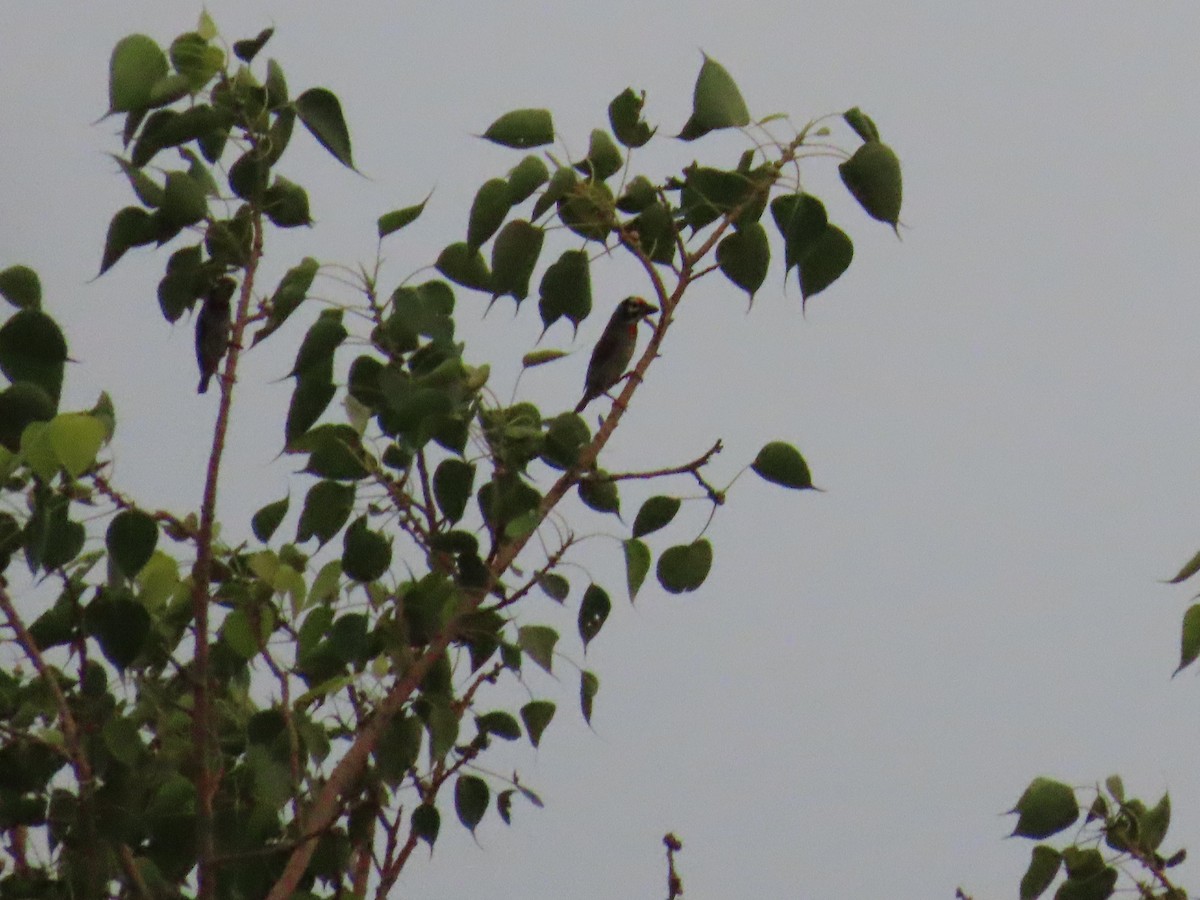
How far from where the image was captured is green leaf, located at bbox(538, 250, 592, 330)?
175 centimetres

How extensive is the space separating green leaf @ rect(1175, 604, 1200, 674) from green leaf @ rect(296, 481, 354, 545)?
34.0 inches

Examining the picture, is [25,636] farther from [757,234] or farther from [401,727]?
[757,234]

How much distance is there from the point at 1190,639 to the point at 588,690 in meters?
0.69

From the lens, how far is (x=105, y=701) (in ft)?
6.44

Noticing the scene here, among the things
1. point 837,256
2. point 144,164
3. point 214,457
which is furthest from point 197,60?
point 837,256

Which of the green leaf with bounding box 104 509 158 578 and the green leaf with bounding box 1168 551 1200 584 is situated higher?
the green leaf with bounding box 104 509 158 578

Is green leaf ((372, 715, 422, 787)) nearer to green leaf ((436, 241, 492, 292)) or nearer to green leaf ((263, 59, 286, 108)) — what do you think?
green leaf ((436, 241, 492, 292))

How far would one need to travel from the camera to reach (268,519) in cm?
195

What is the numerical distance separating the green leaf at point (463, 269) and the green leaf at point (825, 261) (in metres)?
0.35

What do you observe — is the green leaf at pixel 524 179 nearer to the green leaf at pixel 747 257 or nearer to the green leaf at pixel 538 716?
the green leaf at pixel 747 257

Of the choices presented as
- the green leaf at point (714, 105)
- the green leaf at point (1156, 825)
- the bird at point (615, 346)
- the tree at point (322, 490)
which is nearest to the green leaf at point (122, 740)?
the tree at point (322, 490)

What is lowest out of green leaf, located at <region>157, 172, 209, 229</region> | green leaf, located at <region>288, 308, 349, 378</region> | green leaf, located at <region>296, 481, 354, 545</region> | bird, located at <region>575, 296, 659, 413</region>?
green leaf, located at <region>296, 481, 354, 545</region>

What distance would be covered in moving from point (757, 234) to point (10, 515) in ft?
2.72

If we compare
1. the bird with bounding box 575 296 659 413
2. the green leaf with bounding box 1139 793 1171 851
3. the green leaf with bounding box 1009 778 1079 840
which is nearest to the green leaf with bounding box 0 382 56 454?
the green leaf with bounding box 1009 778 1079 840
